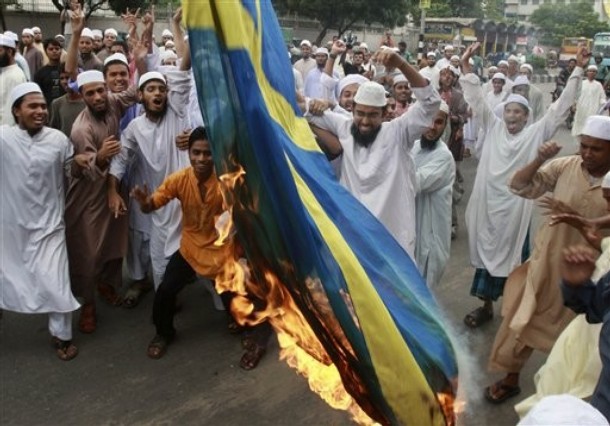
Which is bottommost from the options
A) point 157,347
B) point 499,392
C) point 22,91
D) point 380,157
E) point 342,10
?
point 342,10

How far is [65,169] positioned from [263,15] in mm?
2530

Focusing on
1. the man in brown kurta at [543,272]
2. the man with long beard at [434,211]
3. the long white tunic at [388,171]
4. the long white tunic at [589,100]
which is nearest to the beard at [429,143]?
the man with long beard at [434,211]

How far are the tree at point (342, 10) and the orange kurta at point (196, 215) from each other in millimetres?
24207

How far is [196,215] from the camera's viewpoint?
413cm

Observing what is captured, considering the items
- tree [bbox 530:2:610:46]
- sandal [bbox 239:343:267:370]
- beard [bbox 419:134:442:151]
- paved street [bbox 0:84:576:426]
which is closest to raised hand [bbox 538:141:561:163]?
beard [bbox 419:134:442:151]

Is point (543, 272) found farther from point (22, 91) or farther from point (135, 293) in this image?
point (22, 91)

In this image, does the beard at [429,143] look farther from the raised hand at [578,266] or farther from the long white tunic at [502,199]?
the raised hand at [578,266]

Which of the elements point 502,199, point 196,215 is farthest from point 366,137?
point 502,199

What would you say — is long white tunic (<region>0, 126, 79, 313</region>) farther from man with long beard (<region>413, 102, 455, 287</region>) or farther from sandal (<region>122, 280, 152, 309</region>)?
man with long beard (<region>413, 102, 455, 287</region>)

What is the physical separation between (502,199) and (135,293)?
9.31 ft

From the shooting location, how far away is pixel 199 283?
537cm

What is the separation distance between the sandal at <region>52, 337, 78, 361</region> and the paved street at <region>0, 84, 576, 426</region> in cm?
4

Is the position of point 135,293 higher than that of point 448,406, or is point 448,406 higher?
point 448,406

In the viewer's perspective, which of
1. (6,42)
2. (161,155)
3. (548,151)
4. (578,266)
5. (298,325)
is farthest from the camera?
(6,42)
